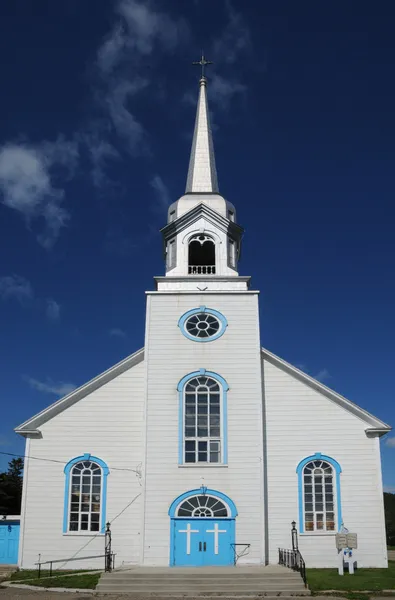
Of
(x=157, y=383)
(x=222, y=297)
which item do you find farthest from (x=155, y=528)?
(x=222, y=297)

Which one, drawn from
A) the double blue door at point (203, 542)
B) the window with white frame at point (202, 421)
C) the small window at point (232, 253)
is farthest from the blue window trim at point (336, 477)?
the small window at point (232, 253)

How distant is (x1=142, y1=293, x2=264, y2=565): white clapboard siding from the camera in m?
21.2

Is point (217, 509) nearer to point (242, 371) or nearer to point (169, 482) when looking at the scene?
point (169, 482)

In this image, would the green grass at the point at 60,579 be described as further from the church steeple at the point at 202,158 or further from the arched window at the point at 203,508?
the church steeple at the point at 202,158

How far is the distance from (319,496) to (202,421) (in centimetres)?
501

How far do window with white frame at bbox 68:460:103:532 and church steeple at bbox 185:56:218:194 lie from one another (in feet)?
39.8

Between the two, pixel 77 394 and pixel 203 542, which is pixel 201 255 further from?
pixel 203 542

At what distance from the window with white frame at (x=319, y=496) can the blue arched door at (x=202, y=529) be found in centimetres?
287

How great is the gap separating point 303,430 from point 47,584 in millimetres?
10279

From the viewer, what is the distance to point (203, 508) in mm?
21391

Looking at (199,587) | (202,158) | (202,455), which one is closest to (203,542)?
(202,455)

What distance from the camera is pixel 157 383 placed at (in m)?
22.9

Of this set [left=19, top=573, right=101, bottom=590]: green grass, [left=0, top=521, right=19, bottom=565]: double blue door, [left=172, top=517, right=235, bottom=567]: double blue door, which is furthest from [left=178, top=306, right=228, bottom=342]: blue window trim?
[left=0, top=521, right=19, bottom=565]: double blue door

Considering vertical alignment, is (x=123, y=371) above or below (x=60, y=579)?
above
